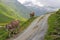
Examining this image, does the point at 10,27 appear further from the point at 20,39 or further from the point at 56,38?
the point at 56,38

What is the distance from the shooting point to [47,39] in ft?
120

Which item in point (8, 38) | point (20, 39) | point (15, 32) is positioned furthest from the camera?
point (15, 32)

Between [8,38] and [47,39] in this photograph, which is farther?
[8,38]

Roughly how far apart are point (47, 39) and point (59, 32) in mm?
3448

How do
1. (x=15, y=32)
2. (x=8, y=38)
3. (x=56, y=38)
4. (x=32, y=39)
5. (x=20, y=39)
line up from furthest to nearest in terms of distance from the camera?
1. (x=15, y=32)
2. (x=8, y=38)
3. (x=20, y=39)
4. (x=32, y=39)
5. (x=56, y=38)

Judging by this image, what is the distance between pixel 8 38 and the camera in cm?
5569

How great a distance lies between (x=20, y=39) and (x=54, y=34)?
12627mm

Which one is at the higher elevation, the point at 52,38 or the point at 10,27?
the point at 10,27

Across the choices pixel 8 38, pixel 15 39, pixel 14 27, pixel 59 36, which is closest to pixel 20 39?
pixel 15 39

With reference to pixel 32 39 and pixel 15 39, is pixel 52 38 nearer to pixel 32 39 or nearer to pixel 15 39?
pixel 32 39

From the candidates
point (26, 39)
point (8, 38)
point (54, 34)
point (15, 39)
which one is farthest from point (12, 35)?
point (54, 34)

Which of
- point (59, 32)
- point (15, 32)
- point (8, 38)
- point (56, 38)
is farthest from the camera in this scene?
point (15, 32)

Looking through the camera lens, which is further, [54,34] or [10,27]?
[10,27]

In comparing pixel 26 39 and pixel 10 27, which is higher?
pixel 10 27
